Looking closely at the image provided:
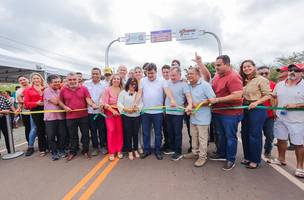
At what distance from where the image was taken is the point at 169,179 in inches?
145

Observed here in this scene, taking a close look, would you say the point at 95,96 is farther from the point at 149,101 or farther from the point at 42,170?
the point at 42,170

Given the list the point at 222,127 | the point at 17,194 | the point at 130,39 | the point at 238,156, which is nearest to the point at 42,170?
the point at 17,194

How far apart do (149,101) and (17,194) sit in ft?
9.44

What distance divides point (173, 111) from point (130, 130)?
3.54 ft

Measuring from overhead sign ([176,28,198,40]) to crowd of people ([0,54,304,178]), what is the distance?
15868 mm

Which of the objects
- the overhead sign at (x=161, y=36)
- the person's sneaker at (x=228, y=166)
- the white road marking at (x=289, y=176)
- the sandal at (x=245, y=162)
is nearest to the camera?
the white road marking at (x=289, y=176)

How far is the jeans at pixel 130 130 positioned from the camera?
16.0ft

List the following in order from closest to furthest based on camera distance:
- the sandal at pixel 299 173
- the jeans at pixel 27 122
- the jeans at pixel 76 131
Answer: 1. the sandal at pixel 299 173
2. the jeans at pixel 76 131
3. the jeans at pixel 27 122

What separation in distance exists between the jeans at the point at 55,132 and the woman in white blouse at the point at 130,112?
1.55 m

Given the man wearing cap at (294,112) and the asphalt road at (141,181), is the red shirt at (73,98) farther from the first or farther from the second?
the man wearing cap at (294,112)

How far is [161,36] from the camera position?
66.9 feet

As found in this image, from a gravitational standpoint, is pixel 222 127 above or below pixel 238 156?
above

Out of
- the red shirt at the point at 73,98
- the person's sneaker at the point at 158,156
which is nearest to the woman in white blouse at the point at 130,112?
the person's sneaker at the point at 158,156

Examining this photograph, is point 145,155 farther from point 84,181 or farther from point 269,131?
point 269,131
